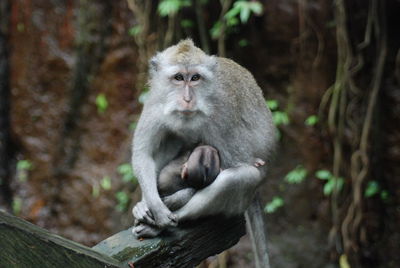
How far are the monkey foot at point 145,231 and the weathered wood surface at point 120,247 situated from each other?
0.03 meters

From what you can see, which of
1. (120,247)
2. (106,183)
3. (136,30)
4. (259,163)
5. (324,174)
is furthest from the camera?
(106,183)

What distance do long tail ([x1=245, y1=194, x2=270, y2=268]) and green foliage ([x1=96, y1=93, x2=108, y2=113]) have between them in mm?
3451

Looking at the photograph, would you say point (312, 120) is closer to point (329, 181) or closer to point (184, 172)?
point (329, 181)

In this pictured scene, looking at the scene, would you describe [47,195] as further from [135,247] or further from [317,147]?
[135,247]

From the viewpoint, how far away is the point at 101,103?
7.26 meters

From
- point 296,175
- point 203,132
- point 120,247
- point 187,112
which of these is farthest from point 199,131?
point 296,175

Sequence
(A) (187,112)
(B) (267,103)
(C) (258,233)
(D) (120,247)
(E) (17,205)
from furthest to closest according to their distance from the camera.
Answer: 1. (E) (17,205)
2. (B) (267,103)
3. (C) (258,233)
4. (A) (187,112)
5. (D) (120,247)

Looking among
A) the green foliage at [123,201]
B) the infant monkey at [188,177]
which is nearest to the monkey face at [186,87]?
the infant monkey at [188,177]

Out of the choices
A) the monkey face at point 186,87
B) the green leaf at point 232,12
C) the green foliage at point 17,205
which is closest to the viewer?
the monkey face at point 186,87

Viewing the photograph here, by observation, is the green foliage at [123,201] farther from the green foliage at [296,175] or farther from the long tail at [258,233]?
the long tail at [258,233]

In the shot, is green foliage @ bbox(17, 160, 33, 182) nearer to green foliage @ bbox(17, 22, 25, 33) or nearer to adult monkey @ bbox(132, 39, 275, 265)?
green foliage @ bbox(17, 22, 25, 33)

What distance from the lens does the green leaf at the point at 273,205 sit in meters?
6.49

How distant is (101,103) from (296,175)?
7.99 feet

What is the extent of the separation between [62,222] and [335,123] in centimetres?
331
